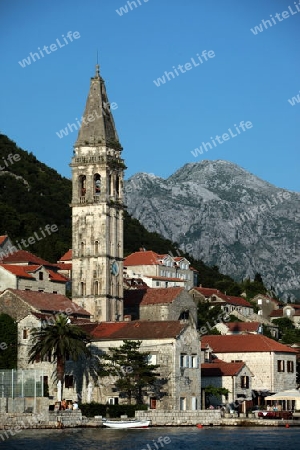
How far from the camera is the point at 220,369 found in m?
104

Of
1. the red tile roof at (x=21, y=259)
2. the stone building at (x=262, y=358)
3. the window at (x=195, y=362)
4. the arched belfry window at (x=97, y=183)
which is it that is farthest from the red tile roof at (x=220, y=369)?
the red tile roof at (x=21, y=259)

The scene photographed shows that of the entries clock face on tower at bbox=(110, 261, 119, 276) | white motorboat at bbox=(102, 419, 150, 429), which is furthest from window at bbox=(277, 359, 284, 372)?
white motorboat at bbox=(102, 419, 150, 429)

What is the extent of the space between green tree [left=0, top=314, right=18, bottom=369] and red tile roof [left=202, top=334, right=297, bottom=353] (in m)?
25.6

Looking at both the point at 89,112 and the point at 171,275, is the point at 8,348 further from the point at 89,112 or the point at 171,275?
the point at 171,275

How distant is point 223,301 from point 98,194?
5472cm

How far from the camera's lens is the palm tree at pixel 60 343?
87.1 meters

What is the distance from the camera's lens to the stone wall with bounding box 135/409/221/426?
3339 inches

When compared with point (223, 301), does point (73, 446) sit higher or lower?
lower

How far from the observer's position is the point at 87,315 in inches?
4250

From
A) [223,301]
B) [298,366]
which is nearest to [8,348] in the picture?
[298,366]

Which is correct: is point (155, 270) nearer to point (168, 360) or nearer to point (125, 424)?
point (168, 360)

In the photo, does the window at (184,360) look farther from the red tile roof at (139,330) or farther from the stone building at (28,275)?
the stone building at (28,275)

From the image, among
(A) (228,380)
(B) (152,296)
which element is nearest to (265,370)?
(A) (228,380)

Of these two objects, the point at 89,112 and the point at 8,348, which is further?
the point at 89,112
